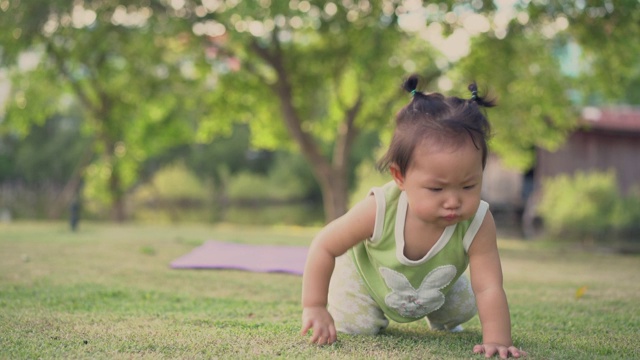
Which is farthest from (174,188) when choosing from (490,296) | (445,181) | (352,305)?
(445,181)

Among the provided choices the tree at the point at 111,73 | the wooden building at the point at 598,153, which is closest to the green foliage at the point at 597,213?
the wooden building at the point at 598,153

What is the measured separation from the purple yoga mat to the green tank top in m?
2.72

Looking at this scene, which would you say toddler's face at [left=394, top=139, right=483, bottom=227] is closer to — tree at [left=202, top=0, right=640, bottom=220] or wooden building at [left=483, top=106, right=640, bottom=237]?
tree at [left=202, top=0, right=640, bottom=220]

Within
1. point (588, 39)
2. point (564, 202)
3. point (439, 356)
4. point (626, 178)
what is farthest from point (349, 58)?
point (439, 356)

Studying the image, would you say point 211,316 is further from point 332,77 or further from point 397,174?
point 332,77

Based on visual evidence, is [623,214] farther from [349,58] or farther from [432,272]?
[432,272]

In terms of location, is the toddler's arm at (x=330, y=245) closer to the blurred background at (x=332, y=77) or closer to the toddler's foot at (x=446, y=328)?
the toddler's foot at (x=446, y=328)

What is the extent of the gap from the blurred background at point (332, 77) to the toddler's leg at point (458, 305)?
25.0ft

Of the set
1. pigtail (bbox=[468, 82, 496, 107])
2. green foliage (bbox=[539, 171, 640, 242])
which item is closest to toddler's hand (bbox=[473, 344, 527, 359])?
pigtail (bbox=[468, 82, 496, 107])

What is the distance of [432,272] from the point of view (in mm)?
3279

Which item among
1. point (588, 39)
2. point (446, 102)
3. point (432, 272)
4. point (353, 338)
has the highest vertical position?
point (588, 39)

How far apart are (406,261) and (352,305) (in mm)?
427

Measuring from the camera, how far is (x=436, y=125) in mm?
2932

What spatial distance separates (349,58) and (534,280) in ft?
30.2
